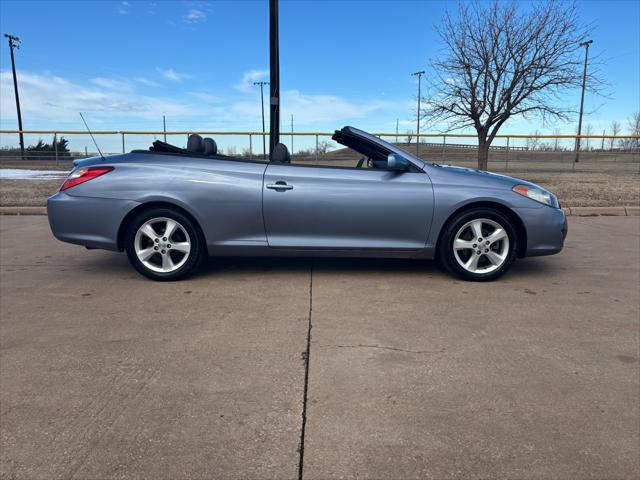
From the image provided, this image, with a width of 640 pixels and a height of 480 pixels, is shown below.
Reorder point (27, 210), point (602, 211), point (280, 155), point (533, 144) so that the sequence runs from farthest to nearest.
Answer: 1. point (533, 144)
2. point (602, 211)
3. point (27, 210)
4. point (280, 155)

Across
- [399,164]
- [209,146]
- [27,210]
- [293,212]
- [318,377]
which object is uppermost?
[209,146]

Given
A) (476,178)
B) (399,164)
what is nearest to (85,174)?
(399,164)

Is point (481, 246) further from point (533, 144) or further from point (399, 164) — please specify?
point (533, 144)

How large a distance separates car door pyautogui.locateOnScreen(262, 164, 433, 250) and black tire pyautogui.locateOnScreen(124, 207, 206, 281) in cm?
65

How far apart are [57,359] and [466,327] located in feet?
8.56

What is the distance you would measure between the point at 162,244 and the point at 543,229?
347 cm

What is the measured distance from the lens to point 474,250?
436cm

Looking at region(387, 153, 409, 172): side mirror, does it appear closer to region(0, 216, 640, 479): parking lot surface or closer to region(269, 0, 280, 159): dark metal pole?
region(0, 216, 640, 479): parking lot surface

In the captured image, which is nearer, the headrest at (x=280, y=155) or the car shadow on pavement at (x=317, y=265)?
the headrest at (x=280, y=155)

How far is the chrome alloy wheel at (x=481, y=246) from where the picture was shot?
170 inches

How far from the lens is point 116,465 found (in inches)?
73.5

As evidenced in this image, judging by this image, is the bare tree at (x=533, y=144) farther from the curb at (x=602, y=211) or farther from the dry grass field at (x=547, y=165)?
the curb at (x=602, y=211)

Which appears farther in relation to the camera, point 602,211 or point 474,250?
point 602,211

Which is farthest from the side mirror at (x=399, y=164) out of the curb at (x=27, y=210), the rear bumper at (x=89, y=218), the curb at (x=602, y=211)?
the curb at (x=27, y=210)
